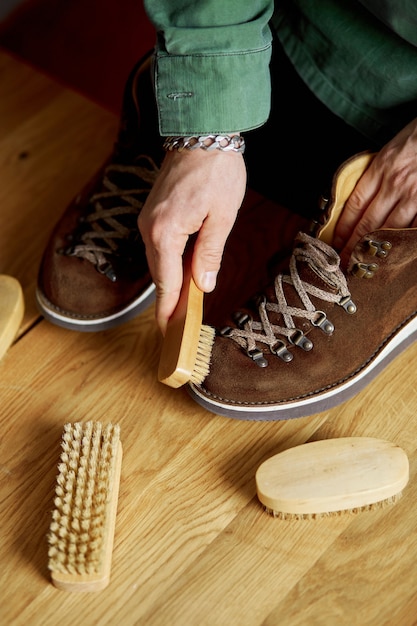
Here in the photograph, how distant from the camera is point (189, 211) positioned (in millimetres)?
799

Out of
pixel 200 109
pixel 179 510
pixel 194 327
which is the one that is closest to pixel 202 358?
pixel 194 327

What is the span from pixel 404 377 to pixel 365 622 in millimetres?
305

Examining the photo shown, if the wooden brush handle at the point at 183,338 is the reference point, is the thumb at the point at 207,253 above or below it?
above

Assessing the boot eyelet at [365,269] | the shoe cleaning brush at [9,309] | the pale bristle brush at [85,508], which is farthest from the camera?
the shoe cleaning brush at [9,309]

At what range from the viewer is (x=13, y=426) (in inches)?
35.6

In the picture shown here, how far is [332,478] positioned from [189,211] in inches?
12.2

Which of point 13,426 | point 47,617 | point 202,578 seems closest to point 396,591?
point 202,578

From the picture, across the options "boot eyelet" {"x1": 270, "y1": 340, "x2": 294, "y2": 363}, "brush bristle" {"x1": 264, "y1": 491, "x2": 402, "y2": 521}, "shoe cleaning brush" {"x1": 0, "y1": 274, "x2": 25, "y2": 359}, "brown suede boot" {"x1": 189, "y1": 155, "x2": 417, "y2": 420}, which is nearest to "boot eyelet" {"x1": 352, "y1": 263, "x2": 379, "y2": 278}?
"brown suede boot" {"x1": 189, "y1": 155, "x2": 417, "y2": 420}

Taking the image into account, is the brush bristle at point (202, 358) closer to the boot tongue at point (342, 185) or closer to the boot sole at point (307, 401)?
the boot sole at point (307, 401)

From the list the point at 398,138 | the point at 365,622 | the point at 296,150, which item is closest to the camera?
the point at 365,622

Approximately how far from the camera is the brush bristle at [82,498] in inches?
29.3

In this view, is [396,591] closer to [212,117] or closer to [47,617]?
[47,617]

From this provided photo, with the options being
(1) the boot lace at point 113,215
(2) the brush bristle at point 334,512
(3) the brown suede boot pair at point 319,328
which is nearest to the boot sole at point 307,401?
(3) the brown suede boot pair at point 319,328

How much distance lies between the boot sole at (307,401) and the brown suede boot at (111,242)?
16 cm
